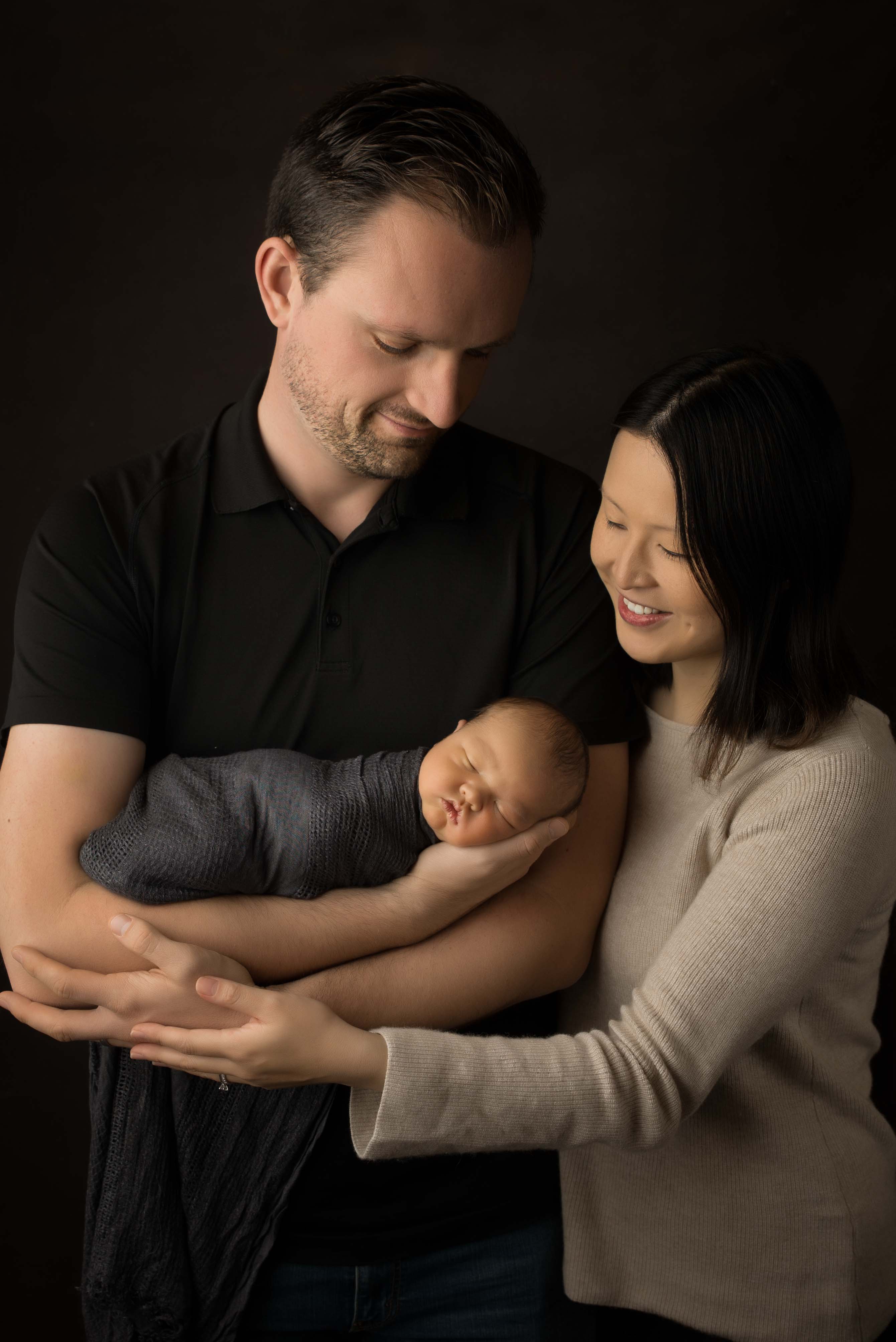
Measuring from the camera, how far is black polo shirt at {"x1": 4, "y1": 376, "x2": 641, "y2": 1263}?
69.2 inches

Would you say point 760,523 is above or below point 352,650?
above

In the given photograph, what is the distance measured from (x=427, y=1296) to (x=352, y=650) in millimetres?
1077

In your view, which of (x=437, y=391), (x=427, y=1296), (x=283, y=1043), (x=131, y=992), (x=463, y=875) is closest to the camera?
(x=283, y=1043)

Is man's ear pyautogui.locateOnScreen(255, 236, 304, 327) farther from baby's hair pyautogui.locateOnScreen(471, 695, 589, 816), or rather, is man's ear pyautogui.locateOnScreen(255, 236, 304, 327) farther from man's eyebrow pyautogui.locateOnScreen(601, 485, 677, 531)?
baby's hair pyautogui.locateOnScreen(471, 695, 589, 816)

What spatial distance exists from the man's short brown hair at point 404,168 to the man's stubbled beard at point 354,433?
5.1 inches

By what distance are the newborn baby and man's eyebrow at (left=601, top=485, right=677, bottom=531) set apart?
1.04ft

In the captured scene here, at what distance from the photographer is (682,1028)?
1.50 metres

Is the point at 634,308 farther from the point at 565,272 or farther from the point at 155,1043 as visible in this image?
the point at 155,1043

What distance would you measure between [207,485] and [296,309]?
32 centimetres

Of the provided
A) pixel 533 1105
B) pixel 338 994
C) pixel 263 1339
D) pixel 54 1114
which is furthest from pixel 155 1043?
pixel 54 1114

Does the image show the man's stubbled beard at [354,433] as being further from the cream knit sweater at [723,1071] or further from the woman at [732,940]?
the cream knit sweater at [723,1071]

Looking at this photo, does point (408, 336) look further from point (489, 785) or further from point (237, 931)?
point (237, 931)

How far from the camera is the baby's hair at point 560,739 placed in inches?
66.8

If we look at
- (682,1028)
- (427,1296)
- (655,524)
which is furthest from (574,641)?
(427,1296)
